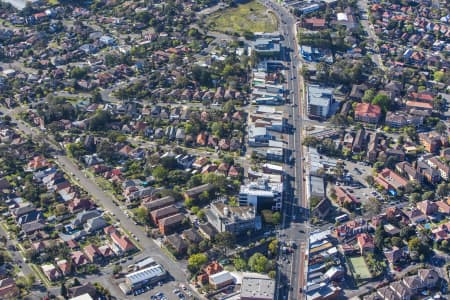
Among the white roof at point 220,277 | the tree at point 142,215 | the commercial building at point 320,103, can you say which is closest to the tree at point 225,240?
the white roof at point 220,277

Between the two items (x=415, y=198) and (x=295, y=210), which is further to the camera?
(x=415, y=198)

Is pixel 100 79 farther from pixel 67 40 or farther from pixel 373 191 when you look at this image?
pixel 373 191

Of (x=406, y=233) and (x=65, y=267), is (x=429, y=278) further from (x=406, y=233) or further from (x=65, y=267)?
(x=65, y=267)

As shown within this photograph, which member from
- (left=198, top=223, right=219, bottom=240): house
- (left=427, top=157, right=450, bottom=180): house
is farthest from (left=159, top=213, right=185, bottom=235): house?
(left=427, top=157, right=450, bottom=180): house

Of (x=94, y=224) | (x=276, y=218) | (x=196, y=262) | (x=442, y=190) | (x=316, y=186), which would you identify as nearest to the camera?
(x=196, y=262)

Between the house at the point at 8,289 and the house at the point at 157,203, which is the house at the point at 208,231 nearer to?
the house at the point at 157,203

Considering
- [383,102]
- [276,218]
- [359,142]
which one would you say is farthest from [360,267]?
[383,102]

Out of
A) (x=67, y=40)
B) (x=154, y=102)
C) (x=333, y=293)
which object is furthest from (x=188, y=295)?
(x=67, y=40)
